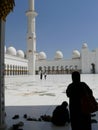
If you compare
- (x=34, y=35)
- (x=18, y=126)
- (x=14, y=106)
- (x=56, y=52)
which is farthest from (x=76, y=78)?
(x=56, y=52)

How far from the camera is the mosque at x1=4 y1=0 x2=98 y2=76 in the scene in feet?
148

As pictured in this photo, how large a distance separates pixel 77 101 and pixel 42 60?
5642 cm

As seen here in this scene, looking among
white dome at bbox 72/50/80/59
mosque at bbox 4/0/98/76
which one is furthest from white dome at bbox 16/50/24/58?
white dome at bbox 72/50/80/59

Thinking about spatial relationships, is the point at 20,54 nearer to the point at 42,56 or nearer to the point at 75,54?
the point at 42,56

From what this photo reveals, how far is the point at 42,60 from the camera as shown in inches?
2341

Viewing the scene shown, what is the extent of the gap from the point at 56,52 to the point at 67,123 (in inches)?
2272

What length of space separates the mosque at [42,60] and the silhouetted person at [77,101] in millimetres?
40268

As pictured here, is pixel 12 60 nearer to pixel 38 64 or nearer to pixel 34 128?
pixel 38 64

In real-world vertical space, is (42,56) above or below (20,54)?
below

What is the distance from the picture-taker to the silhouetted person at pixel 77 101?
3047 mm

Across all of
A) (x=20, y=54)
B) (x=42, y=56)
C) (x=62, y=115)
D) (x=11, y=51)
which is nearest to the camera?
(x=62, y=115)

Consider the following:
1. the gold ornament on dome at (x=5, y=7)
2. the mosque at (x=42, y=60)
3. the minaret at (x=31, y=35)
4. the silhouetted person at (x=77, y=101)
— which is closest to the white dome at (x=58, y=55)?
the mosque at (x=42, y=60)

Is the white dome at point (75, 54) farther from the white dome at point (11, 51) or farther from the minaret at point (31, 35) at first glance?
the white dome at point (11, 51)

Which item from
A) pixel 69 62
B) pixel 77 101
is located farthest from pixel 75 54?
pixel 77 101
